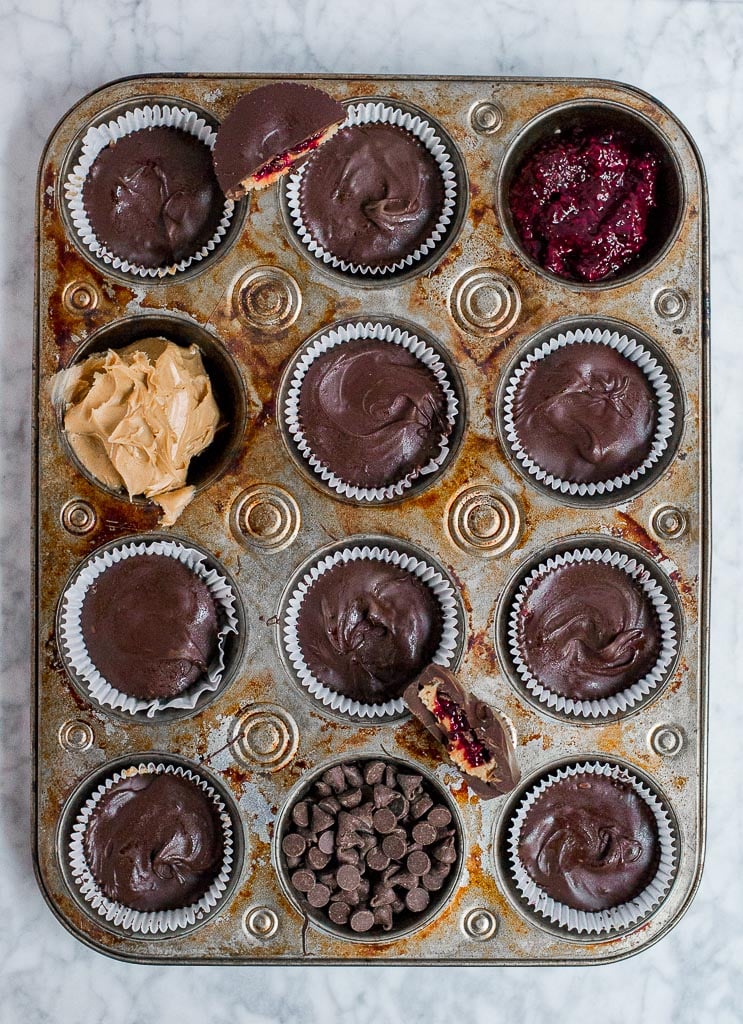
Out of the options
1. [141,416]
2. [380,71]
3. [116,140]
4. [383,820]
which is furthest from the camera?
[380,71]

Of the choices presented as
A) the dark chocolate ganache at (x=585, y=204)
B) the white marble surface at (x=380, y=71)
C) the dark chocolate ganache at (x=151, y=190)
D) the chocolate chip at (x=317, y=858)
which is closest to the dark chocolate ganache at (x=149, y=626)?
the white marble surface at (x=380, y=71)

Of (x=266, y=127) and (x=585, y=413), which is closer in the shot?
(x=266, y=127)

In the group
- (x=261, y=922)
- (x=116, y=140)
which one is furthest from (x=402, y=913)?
(x=116, y=140)

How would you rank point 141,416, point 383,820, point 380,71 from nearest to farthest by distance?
point 141,416
point 383,820
point 380,71

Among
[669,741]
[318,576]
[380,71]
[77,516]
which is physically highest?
[380,71]

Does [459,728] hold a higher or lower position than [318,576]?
lower

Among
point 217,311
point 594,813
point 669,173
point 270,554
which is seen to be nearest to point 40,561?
point 270,554

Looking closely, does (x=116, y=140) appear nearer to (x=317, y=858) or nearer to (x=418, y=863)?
(x=317, y=858)

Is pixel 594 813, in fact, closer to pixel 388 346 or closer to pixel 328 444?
pixel 328 444

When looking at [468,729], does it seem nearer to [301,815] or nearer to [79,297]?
[301,815]
